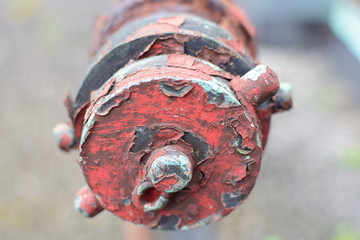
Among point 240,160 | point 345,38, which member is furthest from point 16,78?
point 240,160

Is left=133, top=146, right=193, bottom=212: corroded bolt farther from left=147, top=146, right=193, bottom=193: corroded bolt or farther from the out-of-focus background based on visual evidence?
the out-of-focus background

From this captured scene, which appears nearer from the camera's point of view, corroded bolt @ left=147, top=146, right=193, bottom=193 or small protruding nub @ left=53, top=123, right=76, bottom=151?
A: corroded bolt @ left=147, top=146, right=193, bottom=193

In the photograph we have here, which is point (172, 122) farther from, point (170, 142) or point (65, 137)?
point (65, 137)

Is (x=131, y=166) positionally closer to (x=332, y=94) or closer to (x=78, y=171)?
(x=78, y=171)

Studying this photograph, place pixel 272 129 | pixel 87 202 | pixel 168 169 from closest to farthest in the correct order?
pixel 168 169 → pixel 87 202 → pixel 272 129

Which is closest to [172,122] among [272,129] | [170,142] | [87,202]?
[170,142]

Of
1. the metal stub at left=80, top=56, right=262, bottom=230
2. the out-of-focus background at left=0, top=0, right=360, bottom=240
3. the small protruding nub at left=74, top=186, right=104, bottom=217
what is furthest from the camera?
the out-of-focus background at left=0, top=0, right=360, bottom=240

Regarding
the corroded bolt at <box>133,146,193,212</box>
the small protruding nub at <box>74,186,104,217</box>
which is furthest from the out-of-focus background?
the corroded bolt at <box>133,146,193,212</box>
